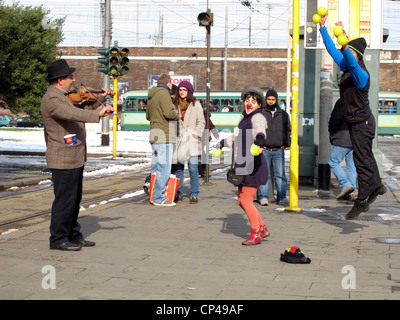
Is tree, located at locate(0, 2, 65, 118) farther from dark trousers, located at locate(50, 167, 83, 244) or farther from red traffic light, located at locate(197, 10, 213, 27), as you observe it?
dark trousers, located at locate(50, 167, 83, 244)

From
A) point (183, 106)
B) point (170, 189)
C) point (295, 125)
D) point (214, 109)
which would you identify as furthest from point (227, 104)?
point (295, 125)

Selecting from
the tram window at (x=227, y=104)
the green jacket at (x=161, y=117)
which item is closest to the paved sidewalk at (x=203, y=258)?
the green jacket at (x=161, y=117)

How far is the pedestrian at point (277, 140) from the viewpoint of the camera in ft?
36.2

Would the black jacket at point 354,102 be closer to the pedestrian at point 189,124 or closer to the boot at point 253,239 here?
the boot at point 253,239

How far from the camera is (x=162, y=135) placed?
35.1ft

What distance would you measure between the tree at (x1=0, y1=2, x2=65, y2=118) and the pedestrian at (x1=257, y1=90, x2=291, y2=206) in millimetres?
21146

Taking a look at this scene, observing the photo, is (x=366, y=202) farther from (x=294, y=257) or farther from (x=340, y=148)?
(x=340, y=148)

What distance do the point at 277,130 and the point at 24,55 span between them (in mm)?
24218

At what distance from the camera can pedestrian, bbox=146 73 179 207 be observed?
1059 centimetres

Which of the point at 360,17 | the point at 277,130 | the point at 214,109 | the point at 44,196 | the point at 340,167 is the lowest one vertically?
the point at 44,196

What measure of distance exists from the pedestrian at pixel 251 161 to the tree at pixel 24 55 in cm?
2417

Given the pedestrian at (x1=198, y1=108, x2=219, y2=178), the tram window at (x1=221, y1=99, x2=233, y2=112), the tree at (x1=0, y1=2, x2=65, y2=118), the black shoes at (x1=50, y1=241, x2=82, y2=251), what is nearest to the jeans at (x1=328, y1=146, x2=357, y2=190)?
the pedestrian at (x1=198, y1=108, x2=219, y2=178)

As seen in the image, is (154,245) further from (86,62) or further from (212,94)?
(86,62)

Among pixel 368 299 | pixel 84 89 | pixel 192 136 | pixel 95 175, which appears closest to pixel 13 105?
pixel 95 175
